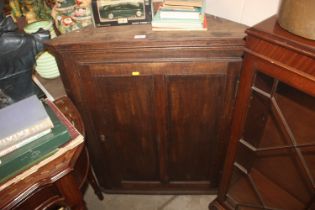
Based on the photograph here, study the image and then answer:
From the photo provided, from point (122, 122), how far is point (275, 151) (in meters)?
0.74

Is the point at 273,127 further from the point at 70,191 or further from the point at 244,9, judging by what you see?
the point at 70,191

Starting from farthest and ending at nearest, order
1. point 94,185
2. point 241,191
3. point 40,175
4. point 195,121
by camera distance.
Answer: point 94,185
point 241,191
point 195,121
point 40,175

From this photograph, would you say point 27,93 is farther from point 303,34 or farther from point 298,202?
point 298,202

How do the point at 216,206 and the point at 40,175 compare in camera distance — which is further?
the point at 216,206

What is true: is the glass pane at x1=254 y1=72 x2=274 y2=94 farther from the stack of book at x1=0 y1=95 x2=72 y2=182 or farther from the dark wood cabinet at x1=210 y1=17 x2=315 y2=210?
the stack of book at x1=0 y1=95 x2=72 y2=182

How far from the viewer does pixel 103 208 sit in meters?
1.78

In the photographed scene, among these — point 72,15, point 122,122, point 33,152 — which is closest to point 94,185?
point 122,122

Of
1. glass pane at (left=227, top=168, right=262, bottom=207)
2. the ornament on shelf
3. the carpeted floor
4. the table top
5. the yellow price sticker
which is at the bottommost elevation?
the carpeted floor

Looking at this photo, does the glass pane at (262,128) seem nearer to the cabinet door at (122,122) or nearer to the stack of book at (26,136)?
the cabinet door at (122,122)

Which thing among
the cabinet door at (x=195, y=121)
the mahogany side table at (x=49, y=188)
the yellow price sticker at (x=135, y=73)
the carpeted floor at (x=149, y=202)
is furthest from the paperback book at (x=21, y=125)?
the carpeted floor at (x=149, y=202)

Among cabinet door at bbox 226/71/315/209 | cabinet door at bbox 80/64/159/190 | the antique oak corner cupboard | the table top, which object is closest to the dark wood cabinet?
cabinet door at bbox 226/71/315/209

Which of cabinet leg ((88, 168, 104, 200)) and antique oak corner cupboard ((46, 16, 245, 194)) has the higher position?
antique oak corner cupboard ((46, 16, 245, 194))

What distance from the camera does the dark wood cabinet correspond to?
0.82 metres

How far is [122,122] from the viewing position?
4.43 feet
